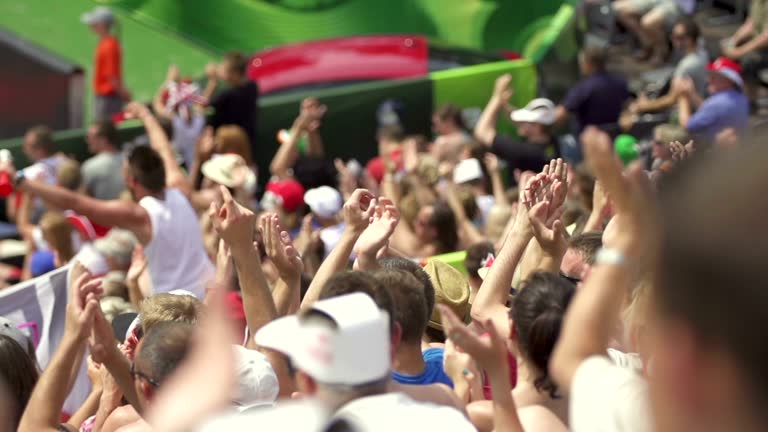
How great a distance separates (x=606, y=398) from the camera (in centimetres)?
209

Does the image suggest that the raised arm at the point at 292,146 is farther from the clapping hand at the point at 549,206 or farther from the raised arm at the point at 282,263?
the clapping hand at the point at 549,206

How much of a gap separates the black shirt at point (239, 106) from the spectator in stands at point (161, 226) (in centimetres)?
427

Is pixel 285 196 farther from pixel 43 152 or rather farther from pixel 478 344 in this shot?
pixel 478 344

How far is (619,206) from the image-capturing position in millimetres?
2029

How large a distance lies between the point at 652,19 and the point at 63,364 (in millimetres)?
11336

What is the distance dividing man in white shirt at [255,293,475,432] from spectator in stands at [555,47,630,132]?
8.60 m

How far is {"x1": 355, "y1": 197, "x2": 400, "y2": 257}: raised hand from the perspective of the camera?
148 inches

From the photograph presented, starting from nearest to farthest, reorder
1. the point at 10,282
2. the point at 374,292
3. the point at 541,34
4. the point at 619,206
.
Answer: the point at 619,206 < the point at 374,292 < the point at 10,282 < the point at 541,34

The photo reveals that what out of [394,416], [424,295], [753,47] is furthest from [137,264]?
[753,47]

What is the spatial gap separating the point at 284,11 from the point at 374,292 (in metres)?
12.0

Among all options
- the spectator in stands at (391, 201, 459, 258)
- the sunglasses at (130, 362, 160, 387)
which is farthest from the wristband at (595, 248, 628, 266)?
the spectator in stands at (391, 201, 459, 258)

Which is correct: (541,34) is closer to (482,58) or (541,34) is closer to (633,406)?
(482,58)

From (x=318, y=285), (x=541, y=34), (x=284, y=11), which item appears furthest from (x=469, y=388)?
(x=284, y=11)

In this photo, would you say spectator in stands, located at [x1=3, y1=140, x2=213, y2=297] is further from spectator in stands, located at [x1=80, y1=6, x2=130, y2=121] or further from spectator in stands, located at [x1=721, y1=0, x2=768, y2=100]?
spectator in stands, located at [x1=721, y1=0, x2=768, y2=100]
